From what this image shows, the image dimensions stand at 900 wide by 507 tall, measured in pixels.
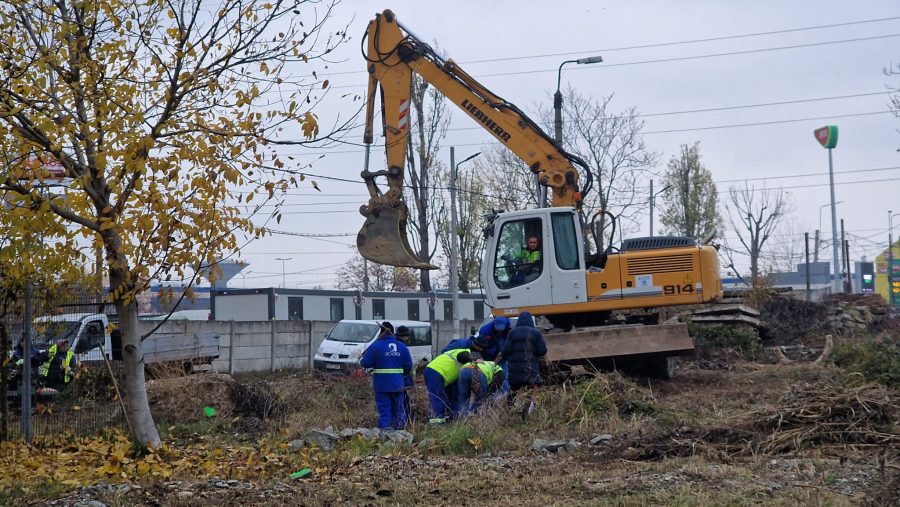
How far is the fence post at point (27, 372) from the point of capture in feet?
37.8

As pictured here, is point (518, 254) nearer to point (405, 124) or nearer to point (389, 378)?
point (405, 124)

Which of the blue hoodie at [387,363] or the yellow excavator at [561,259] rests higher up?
the yellow excavator at [561,259]

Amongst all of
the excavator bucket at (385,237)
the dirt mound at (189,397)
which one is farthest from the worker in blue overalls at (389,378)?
the dirt mound at (189,397)

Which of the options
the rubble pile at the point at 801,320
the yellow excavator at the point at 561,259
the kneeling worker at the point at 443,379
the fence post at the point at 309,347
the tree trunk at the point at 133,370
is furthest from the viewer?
the fence post at the point at 309,347

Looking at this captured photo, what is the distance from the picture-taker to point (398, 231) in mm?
14102

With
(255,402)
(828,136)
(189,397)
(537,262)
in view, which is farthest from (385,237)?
(828,136)

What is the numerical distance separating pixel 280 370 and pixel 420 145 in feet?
53.1

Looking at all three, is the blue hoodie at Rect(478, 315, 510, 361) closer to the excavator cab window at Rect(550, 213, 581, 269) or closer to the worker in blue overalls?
the worker in blue overalls

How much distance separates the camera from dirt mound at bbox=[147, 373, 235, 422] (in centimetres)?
1519

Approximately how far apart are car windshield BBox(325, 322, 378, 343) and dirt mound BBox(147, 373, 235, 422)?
34.1ft

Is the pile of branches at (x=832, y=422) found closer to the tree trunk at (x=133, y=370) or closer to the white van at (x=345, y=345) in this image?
the tree trunk at (x=133, y=370)

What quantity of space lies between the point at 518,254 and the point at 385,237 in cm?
295

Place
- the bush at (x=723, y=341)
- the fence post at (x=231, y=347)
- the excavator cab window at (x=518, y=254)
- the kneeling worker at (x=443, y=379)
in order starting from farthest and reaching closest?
the fence post at (x=231, y=347) → the bush at (x=723, y=341) → the excavator cab window at (x=518, y=254) → the kneeling worker at (x=443, y=379)

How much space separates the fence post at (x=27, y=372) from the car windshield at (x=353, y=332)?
15.3m
